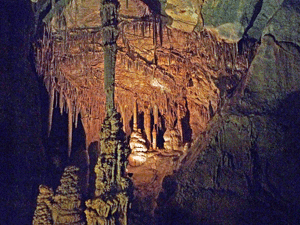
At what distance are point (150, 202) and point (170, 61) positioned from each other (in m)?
3.48

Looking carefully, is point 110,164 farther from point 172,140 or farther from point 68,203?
point 172,140

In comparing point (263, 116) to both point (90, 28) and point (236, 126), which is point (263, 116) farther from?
point (90, 28)

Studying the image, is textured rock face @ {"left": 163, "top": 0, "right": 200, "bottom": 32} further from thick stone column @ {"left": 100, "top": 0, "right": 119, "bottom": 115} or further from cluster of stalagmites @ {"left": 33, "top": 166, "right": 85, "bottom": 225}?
cluster of stalagmites @ {"left": 33, "top": 166, "right": 85, "bottom": 225}

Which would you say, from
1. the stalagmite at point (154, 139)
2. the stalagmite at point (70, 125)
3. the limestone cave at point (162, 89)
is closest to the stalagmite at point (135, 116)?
the stalagmite at point (154, 139)

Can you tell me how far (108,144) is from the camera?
4.36 m

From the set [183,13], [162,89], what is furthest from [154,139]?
[183,13]

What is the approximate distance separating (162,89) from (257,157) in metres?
3.99

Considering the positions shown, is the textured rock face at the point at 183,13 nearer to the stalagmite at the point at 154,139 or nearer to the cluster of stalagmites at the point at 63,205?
the stalagmite at the point at 154,139

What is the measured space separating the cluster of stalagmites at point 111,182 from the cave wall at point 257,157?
90.9 inches

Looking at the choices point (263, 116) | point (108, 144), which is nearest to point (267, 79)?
point (263, 116)

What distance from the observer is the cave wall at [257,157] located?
5750 mm

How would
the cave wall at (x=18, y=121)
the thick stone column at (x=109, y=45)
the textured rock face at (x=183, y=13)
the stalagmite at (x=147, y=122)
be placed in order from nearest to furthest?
the thick stone column at (x=109, y=45), the cave wall at (x=18, y=121), the textured rock face at (x=183, y=13), the stalagmite at (x=147, y=122)

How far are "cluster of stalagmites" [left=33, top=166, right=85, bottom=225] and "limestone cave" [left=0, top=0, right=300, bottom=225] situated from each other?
0.02 meters

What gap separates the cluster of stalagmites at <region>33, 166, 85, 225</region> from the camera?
16.0 ft
